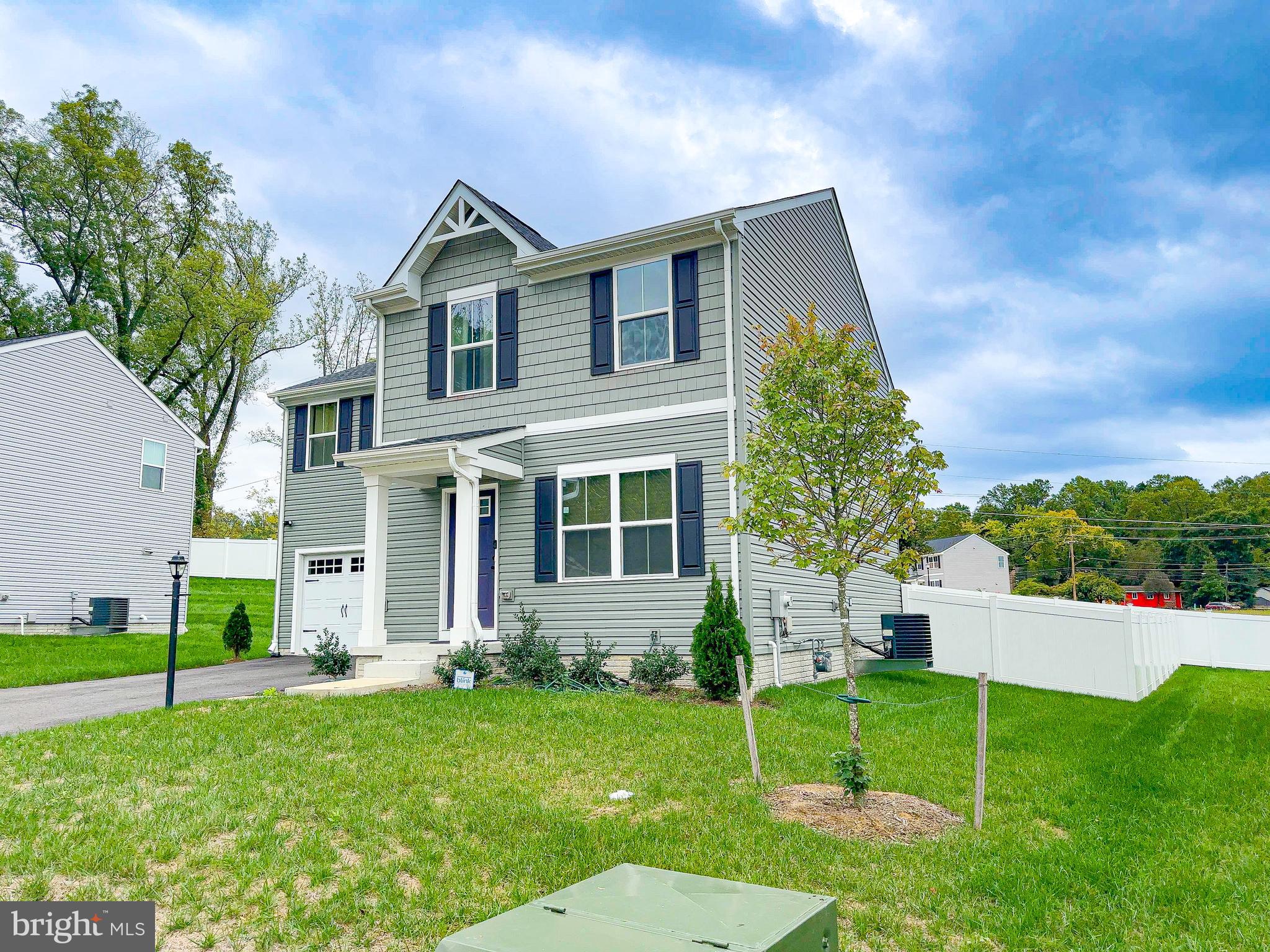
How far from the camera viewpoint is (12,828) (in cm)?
491

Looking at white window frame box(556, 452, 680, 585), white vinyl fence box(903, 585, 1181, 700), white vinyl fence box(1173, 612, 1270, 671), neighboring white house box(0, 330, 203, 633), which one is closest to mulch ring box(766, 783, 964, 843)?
white window frame box(556, 452, 680, 585)

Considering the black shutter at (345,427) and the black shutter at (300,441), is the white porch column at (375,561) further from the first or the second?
the black shutter at (300,441)

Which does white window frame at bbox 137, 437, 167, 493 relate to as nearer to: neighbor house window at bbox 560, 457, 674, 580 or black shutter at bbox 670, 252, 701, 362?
neighbor house window at bbox 560, 457, 674, 580

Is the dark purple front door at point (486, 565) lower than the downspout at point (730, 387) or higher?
lower

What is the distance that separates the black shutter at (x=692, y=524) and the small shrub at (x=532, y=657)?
2027 mm

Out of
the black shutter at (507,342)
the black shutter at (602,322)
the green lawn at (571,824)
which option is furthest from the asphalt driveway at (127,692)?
the black shutter at (602,322)

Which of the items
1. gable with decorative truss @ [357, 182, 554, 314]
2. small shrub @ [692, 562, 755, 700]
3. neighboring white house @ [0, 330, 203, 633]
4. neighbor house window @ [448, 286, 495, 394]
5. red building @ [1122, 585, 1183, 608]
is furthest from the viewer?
red building @ [1122, 585, 1183, 608]

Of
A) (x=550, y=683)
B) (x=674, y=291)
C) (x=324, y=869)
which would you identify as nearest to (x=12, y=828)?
(x=324, y=869)

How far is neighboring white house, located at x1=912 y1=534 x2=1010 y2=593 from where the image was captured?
162ft

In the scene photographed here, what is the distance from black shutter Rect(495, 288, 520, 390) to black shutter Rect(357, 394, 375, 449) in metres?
4.86

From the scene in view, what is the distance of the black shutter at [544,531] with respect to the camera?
11.9m

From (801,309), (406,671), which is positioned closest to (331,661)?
(406,671)

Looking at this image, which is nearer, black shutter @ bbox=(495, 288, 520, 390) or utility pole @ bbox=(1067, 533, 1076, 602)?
black shutter @ bbox=(495, 288, 520, 390)

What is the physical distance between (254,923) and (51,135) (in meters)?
30.7
